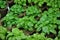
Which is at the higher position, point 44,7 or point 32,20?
point 44,7

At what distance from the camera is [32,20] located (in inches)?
258

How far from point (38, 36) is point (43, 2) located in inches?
68.9

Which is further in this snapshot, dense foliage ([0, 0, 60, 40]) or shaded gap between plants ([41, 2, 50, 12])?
shaded gap between plants ([41, 2, 50, 12])

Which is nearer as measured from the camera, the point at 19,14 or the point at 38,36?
the point at 38,36

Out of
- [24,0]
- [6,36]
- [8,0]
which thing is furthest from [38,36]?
[8,0]

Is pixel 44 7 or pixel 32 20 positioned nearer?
pixel 32 20

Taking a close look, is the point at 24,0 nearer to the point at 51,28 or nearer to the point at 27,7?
the point at 27,7

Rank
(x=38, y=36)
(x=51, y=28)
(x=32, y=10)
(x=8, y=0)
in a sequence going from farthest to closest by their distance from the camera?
(x=8, y=0)
(x=32, y=10)
(x=51, y=28)
(x=38, y=36)

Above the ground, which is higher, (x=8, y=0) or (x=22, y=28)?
(x=8, y=0)

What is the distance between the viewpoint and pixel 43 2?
280 inches

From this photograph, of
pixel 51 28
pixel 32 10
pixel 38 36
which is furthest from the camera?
pixel 32 10

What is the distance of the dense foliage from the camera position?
5.91 metres

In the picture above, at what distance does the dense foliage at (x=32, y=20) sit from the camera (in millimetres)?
5906

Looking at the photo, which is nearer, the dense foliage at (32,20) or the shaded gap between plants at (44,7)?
the dense foliage at (32,20)
